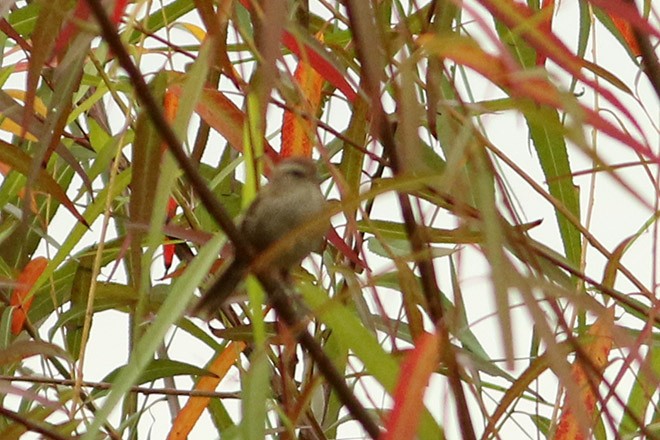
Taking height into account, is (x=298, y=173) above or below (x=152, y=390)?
above

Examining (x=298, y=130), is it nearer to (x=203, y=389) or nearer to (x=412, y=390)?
(x=203, y=389)

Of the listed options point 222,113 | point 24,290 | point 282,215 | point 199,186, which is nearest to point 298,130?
point 222,113

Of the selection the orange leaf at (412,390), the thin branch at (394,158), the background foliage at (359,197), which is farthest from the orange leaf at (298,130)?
the orange leaf at (412,390)

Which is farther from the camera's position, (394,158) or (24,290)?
(24,290)

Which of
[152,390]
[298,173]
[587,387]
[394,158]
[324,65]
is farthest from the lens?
[298,173]

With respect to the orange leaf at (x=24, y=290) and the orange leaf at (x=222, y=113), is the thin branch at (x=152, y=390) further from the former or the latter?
the orange leaf at (x=222, y=113)

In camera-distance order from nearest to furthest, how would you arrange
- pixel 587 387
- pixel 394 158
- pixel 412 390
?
pixel 412 390 < pixel 394 158 < pixel 587 387

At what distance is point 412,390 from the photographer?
523 mm

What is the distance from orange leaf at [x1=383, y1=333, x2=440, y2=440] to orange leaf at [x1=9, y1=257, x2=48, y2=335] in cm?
54

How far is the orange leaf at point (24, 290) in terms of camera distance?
1107mm

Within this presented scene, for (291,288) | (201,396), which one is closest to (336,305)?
(201,396)

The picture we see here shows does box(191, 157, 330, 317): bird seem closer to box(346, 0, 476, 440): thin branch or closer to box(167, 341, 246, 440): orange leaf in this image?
box(167, 341, 246, 440): orange leaf

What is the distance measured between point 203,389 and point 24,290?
21 centimetres

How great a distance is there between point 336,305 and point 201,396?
1.27ft
